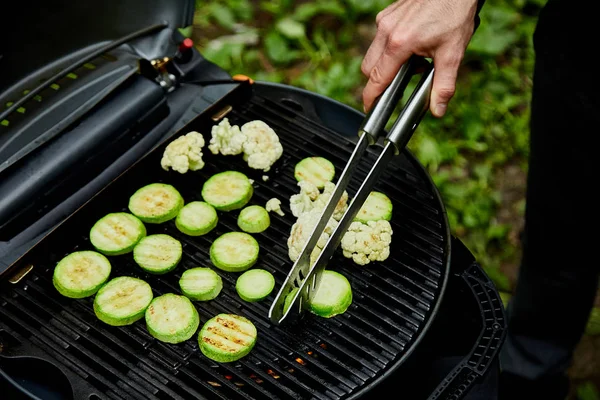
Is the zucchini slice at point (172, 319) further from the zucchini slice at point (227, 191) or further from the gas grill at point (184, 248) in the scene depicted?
the zucchini slice at point (227, 191)

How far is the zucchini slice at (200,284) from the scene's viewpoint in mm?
2115

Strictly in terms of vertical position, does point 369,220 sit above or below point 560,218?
below

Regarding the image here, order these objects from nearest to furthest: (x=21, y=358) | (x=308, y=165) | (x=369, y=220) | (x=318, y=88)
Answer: (x=21, y=358) → (x=369, y=220) → (x=308, y=165) → (x=318, y=88)

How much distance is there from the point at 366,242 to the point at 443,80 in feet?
1.89

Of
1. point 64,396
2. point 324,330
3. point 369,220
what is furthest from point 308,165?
point 64,396

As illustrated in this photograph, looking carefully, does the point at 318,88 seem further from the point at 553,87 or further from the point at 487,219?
the point at 553,87

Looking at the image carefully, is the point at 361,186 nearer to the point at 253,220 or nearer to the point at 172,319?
the point at 253,220

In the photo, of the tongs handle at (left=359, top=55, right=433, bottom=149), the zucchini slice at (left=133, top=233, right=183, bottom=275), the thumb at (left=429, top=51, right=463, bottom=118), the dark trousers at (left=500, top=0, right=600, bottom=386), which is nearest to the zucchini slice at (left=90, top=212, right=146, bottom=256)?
the zucchini slice at (left=133, top=233, right=183, bottom=275)

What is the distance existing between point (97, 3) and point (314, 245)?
1.35 metres

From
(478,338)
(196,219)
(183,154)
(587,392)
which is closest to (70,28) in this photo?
(183,154)

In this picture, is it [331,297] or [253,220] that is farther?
[253,220]

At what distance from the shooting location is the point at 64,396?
6.62 ft

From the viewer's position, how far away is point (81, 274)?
2.13 meters

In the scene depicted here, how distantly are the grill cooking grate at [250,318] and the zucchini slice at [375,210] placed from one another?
0.22 feet
